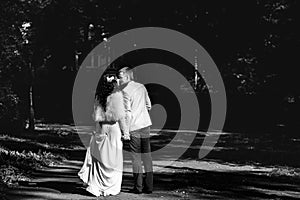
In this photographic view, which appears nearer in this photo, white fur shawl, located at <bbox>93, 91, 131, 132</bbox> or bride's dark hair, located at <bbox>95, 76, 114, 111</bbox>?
white fur shawl, located at <bbox>93, 91, 131, 132</bbox>

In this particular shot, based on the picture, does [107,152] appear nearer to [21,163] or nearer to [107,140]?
[107,140]

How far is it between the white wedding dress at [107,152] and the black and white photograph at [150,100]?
17 mm

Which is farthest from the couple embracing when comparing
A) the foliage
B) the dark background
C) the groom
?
the dark background

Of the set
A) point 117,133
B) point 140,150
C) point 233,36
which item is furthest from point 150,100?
point 233,36

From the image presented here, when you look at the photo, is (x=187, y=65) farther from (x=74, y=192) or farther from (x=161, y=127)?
(x=74, y=192)

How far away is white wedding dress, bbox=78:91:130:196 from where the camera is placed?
954cm

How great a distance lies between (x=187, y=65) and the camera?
35938 millimetres

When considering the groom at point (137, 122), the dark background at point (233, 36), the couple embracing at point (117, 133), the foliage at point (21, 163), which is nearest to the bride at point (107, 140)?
the couple embracing at point (117, 133)

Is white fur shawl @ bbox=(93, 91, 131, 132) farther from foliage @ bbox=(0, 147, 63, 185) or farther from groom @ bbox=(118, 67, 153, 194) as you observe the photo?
foliage @ bbox=(0, 147, 63, 185)

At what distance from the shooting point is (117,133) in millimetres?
9750

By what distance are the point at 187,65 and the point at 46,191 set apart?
2644 centimetres

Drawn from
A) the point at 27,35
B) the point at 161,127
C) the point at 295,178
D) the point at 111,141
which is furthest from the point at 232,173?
the point at 161,127

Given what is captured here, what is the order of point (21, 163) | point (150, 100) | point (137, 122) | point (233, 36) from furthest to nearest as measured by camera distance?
point (233, 36) → point (150, 100) → point (21, 163) → point (137, 122)

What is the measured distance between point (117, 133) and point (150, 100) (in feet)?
23.9
